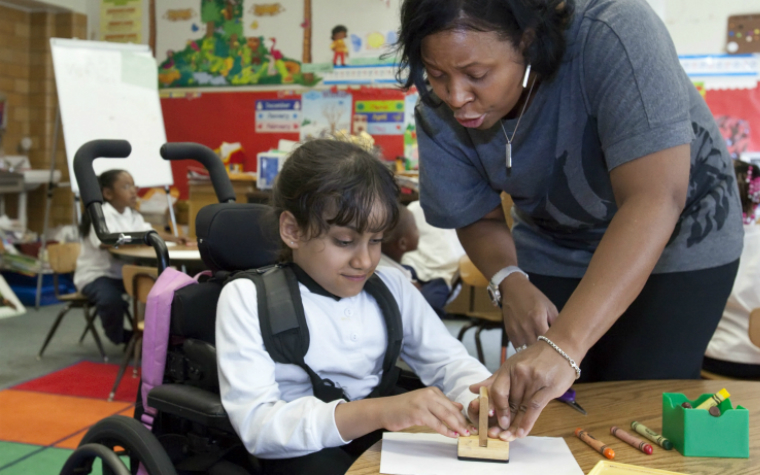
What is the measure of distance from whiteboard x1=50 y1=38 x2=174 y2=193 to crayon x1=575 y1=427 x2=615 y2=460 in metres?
3.63

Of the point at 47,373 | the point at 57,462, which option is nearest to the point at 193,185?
the point at 47,373

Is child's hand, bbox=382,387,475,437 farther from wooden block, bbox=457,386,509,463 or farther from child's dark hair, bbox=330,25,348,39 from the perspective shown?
child's dark hair, bbox=330,25,348,39

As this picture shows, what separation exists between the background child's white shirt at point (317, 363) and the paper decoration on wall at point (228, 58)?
440cm

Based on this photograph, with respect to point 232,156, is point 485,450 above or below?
below

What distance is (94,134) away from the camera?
416 centimetres

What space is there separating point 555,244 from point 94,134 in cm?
366

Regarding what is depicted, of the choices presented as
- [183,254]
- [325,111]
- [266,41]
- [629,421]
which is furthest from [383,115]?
[629,421]

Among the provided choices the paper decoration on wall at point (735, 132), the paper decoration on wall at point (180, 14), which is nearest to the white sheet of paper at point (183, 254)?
Answer: the paper decoration on wall at point (180, 14)

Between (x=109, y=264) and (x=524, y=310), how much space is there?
2.89 m

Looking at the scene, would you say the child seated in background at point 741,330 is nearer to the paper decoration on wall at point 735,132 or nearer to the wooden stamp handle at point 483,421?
the wooden stamp handle at point 483,421

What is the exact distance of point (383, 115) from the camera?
5180 millimetres

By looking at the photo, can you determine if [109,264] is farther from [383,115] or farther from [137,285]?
[383,115]

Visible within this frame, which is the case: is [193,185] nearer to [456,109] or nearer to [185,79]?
[185,79]

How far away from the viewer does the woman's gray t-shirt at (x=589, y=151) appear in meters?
0.88
